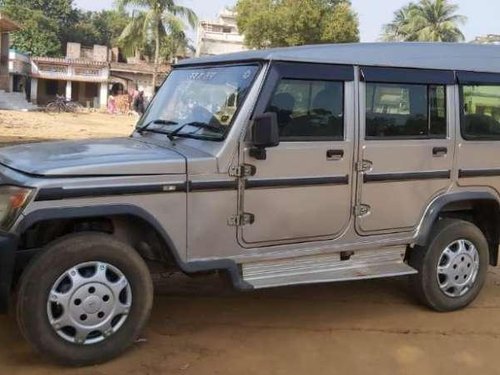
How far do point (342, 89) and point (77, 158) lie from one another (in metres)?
1.93

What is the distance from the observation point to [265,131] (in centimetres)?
425

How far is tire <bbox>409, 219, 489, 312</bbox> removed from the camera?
5.32 metres

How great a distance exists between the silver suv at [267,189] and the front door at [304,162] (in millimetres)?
10

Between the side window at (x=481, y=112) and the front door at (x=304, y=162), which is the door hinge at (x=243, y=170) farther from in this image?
the side window at (x=481, y=112)

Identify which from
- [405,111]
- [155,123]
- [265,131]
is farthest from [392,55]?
[155,123]

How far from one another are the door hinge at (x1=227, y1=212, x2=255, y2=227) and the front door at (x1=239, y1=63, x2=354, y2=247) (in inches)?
1.1

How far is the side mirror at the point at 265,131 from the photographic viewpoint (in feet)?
13.9

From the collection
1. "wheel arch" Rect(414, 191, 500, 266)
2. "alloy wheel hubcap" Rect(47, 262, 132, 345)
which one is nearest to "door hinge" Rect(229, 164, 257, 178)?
"alloy wheel hubcap" Rect(47, 262, 132, 345)

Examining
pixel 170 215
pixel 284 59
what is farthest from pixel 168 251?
pixel 284 59

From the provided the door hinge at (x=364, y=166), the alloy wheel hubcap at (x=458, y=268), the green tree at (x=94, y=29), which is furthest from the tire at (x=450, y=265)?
the green tree at (x=94, y=29)

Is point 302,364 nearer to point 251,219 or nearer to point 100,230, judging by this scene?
point 251,219

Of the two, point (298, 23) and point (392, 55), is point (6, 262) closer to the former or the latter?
point (392, 55)

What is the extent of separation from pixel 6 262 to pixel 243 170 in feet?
5.10

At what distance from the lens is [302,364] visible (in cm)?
427
